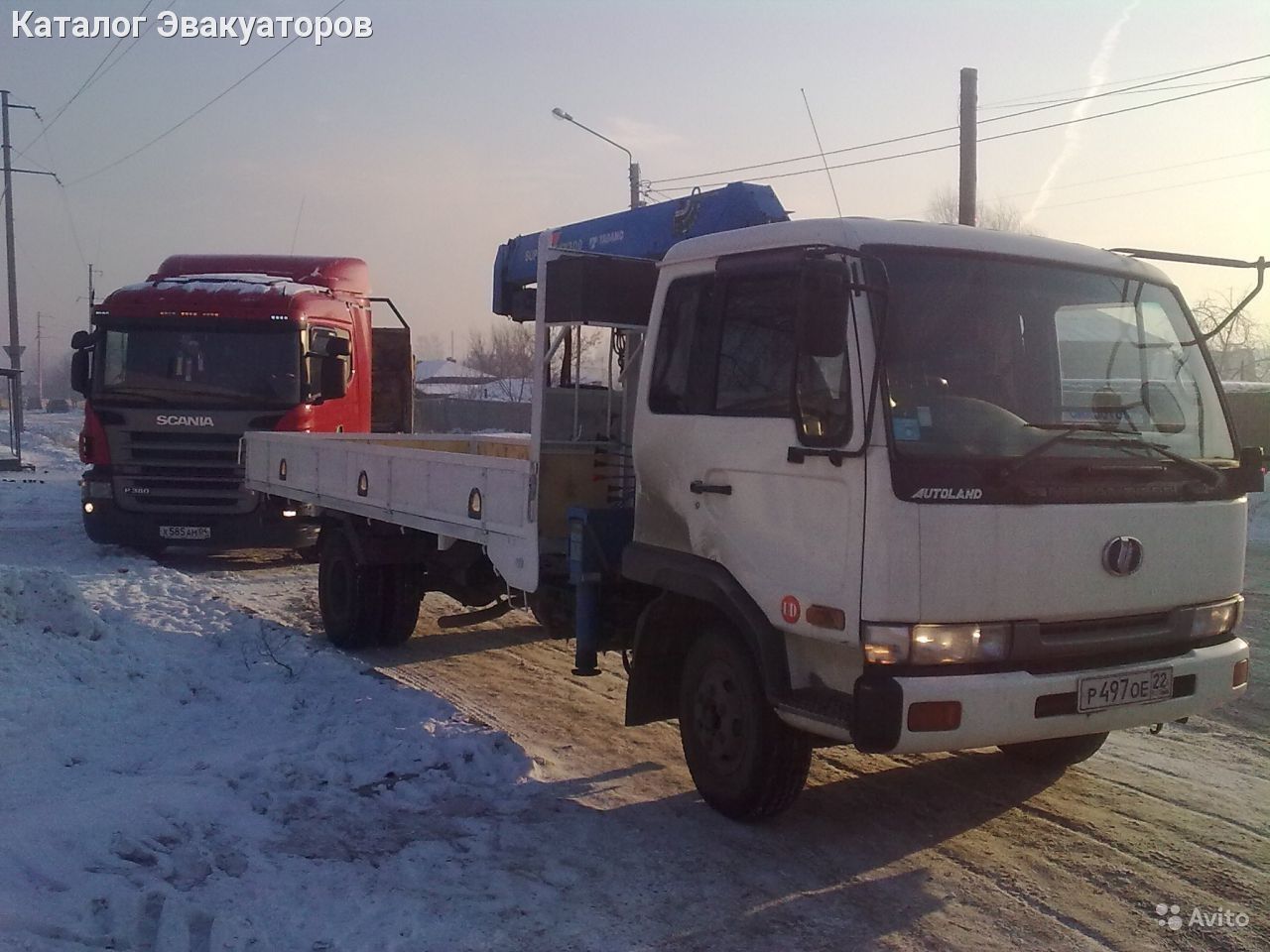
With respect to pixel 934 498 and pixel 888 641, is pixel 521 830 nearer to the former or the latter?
pixel 888 641

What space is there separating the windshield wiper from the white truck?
18mm

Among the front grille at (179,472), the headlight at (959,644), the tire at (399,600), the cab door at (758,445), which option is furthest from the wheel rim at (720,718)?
the front grille at (179,472)

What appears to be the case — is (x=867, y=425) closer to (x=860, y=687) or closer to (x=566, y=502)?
(x=860, y=687)

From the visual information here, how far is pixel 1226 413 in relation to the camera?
5043mm

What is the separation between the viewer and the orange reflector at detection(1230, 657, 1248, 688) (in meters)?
4.79

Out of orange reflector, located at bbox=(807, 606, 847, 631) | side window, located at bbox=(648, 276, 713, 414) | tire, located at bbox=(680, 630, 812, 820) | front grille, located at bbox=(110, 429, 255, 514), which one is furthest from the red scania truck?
orange reflector, located at bbox=(807, 606, 847, 631)

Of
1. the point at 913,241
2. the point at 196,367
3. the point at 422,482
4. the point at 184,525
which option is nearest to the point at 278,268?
the point at 196,367

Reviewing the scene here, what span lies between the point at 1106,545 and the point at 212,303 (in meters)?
10.9

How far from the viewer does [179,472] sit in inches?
495

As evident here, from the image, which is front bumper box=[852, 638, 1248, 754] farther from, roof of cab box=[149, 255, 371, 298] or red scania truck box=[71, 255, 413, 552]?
roof of cab box=[149, 255, 371, 298]

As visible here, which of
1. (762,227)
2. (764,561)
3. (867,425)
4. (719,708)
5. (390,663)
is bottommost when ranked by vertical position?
(390,663)

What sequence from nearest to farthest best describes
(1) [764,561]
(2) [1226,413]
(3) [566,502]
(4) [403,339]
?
1. (1) [764,561]
2. (2) [1226,413]
3. (3) [566,502]
4. (4) [403,339]

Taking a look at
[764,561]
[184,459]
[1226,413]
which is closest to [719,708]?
[764,561]

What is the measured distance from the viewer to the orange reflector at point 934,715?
4094 millimetres
